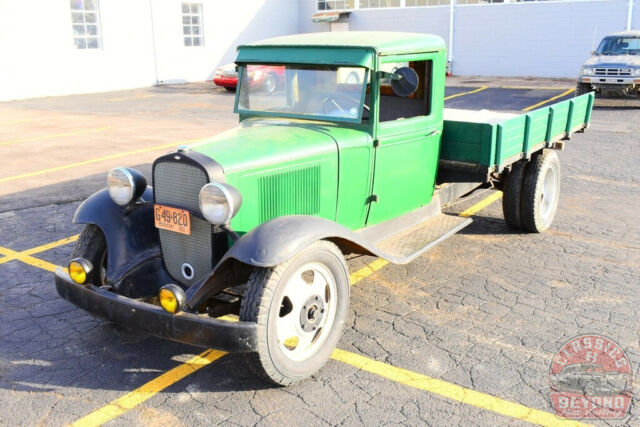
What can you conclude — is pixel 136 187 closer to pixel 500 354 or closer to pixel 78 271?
pixel 78 271

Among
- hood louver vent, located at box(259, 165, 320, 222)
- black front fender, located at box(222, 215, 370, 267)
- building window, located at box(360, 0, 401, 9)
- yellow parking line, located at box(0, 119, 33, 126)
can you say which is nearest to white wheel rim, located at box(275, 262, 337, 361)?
black front fender, located at box(222, 215, 370, 267)

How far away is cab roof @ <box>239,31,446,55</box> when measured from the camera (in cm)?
437

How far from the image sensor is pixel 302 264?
3410mm

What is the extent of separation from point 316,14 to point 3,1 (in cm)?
1283

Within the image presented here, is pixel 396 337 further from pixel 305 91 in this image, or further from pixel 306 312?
pixel 305 91

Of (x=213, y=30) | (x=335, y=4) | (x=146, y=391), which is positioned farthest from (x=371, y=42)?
(x=335, y=4)

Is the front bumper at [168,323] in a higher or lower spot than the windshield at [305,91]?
lower

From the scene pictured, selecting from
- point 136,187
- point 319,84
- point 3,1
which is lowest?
point 136,187

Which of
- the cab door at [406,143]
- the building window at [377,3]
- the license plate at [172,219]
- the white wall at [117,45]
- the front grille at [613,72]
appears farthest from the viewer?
the building window at [377,3]

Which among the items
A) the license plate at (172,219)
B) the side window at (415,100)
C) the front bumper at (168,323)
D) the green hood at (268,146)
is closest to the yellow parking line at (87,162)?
the green hood at (268,146)

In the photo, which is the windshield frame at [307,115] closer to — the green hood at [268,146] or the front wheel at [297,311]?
the green hood at [268,146]

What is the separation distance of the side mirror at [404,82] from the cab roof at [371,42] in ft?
0.78

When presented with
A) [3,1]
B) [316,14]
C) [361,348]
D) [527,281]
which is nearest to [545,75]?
[316,14]

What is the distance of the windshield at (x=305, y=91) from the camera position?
14.2 ft
